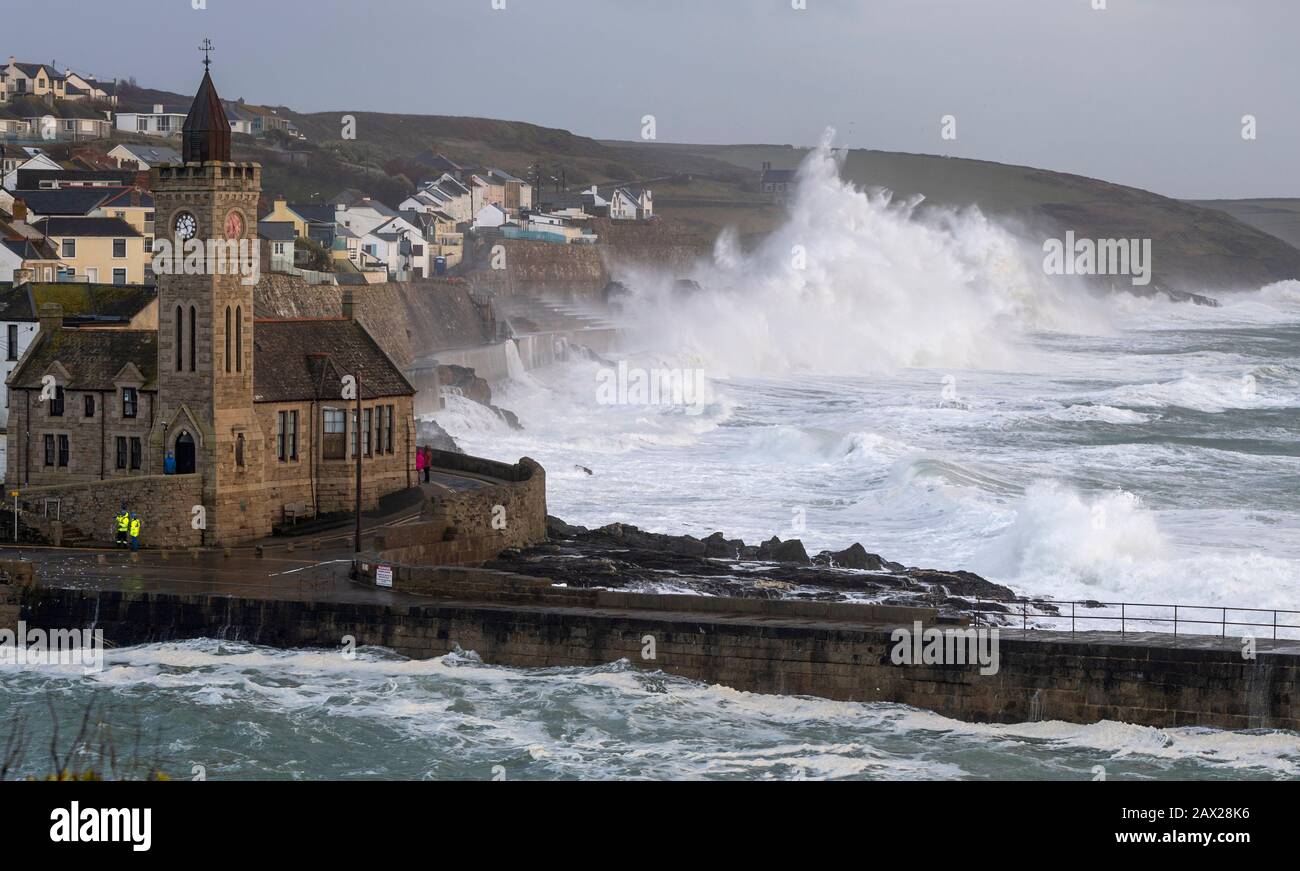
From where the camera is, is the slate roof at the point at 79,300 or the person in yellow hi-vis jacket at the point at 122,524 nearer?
the person in yellow hi-vis jacket at the point at 122,524

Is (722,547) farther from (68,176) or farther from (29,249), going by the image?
(68,176)

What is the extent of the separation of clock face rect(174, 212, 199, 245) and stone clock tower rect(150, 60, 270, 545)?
0.02 metres

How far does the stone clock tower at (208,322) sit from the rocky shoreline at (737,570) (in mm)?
5267

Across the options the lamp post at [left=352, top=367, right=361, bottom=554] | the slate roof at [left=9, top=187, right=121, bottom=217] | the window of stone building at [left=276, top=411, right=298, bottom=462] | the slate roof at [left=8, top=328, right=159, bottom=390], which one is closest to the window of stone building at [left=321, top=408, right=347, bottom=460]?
the window of stone building at [left=276, top=411, right=298, bottom=462]

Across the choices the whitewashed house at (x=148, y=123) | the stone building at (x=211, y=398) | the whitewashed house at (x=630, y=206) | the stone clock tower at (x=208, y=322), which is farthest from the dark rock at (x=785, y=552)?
the whitewashed house at (x=630, y=206)

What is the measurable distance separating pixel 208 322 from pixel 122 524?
3.98m

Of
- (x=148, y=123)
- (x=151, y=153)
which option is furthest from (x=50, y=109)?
(x=151, y=153)

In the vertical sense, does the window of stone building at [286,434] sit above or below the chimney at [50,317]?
below

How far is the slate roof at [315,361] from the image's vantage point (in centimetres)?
3747

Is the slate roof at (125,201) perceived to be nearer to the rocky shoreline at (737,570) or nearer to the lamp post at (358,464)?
the lamp post at (358,464)

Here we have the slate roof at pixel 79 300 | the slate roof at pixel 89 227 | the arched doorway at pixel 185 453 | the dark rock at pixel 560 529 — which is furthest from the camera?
the slate roof at pixel 89 227

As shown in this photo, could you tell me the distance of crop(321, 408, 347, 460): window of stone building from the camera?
38.1 metres

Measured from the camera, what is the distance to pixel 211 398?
3550 centimetres

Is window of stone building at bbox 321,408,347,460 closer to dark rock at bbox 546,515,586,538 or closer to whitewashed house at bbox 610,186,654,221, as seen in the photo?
dark rock at bbox 546,515,586,538
